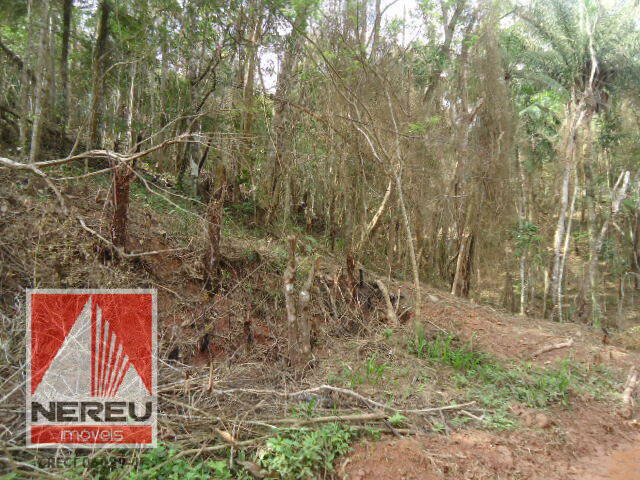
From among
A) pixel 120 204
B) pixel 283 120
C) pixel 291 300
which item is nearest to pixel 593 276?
pixel 283 120

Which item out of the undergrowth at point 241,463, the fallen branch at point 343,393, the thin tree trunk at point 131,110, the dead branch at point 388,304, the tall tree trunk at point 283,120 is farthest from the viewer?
the thin tree trunk at point 131,110

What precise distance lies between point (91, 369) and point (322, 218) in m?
7.16

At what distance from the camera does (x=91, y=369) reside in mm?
4023

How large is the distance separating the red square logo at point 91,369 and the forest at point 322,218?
0.14m

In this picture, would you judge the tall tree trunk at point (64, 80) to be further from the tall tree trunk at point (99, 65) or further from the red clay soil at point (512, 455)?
the red clay soil at point (512, 455)

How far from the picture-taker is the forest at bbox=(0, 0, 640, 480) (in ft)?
12.8

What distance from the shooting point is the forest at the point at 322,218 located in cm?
390

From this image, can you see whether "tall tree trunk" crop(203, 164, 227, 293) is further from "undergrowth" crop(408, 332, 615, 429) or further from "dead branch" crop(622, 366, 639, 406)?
"dead branch" crop(622, 366, 639, 406)

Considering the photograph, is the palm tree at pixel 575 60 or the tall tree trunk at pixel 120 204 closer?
the tall tree trunk at pixel 120 204

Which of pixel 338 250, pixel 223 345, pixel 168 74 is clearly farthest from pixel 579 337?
pixel 168 74

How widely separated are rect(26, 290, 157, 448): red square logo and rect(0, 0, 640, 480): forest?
14 cm

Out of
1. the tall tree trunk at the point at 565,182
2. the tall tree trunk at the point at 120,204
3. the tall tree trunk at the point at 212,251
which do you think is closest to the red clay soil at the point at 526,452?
the tall tree trunk at the point at 212,251

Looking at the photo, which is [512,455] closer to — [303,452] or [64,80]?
[303,452]

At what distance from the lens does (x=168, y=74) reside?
984 centimetres
